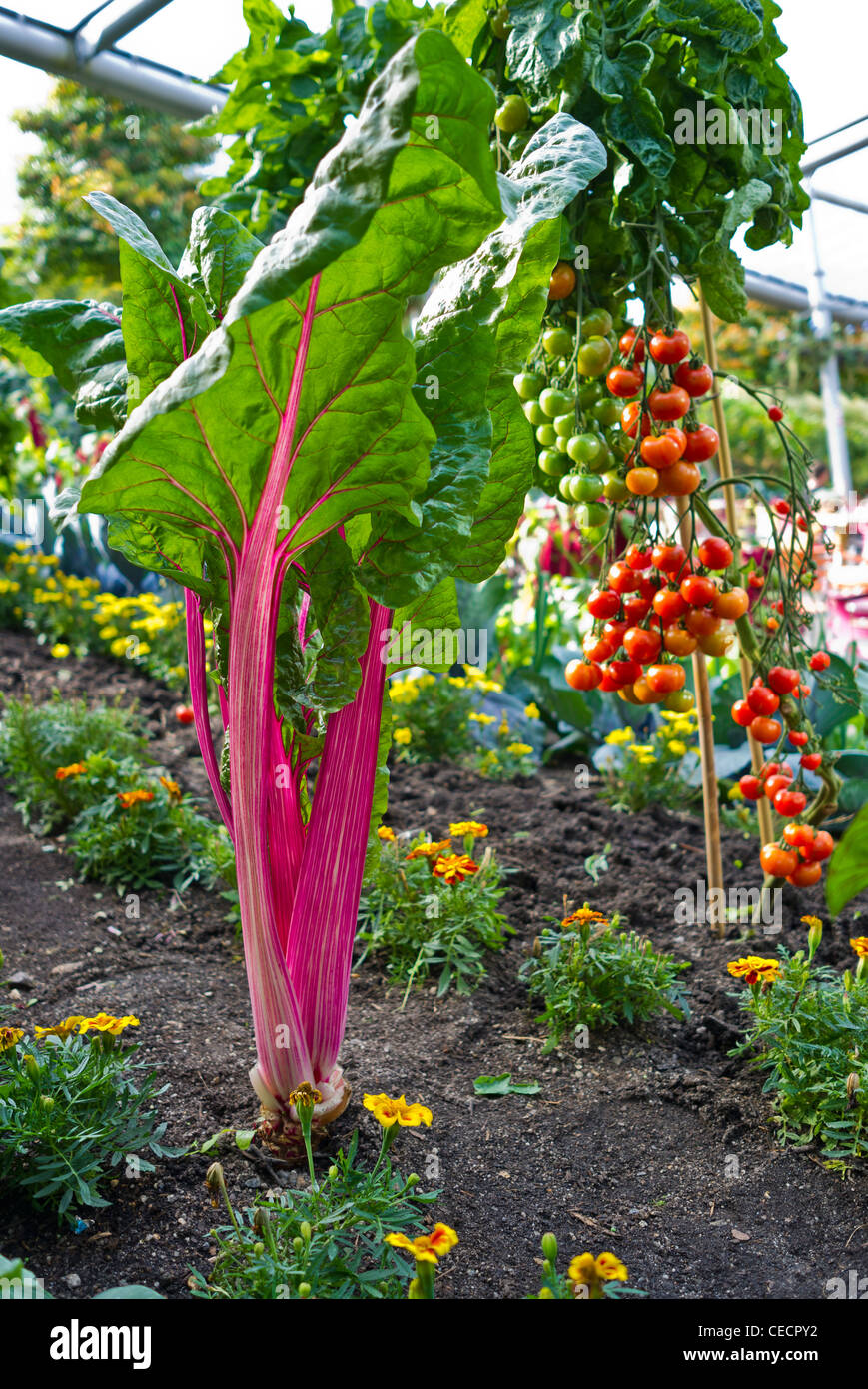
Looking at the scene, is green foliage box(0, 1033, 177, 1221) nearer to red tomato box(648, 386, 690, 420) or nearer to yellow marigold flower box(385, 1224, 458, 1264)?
yellow marigold flower box(385, 1224, 458, 1264)

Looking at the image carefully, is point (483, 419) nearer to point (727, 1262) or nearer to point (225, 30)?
point (727, 1262)

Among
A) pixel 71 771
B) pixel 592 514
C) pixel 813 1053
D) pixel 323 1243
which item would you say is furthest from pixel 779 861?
pixel 71 771

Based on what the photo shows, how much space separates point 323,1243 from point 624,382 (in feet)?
4.30

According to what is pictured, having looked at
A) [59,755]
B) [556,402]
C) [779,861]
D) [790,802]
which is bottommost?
[779,861]

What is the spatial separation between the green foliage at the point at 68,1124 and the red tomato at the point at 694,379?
1349 mm

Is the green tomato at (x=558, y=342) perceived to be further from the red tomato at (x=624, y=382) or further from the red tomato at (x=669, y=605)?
the red tomato at (x=669, y=605)

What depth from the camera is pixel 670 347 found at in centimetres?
154

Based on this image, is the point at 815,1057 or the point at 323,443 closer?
the point at 323,443

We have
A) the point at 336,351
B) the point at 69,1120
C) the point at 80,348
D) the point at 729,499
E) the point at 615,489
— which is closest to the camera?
the point at 336,351

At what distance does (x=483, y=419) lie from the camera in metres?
1.18

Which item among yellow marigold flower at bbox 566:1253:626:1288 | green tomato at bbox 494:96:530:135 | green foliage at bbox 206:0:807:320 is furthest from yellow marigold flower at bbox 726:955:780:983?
green tomato at bbox 494:96:530:135

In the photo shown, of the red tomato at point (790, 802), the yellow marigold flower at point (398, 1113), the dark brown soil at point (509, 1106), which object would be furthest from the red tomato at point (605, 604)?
the yellow marigold flower at point (398, 1113)

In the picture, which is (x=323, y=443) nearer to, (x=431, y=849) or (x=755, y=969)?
(x=431, y=849)
